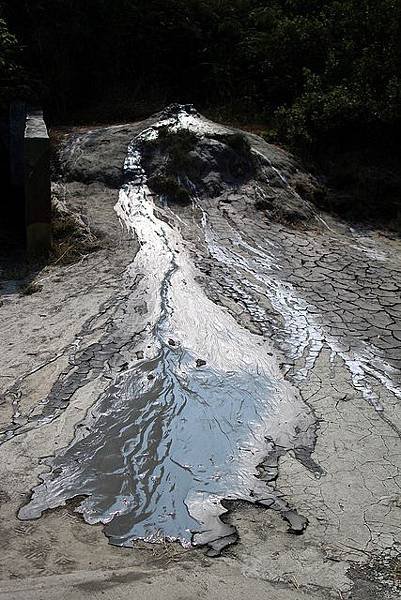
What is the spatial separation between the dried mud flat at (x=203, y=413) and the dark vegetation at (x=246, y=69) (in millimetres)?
2662

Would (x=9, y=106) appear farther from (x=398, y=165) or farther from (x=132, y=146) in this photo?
(x=398, y=165)

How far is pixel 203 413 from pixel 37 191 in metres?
3.71

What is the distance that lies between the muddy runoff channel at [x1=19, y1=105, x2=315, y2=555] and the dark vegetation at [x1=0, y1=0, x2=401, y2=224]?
4.48m

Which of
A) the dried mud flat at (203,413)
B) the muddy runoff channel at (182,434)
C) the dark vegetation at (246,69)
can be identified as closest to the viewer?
the dried mud flat at (203,413)

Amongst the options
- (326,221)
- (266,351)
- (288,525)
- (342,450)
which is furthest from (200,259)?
(288,525)

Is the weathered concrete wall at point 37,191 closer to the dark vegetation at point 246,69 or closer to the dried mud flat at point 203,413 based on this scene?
the dried mud flat at point 203,413

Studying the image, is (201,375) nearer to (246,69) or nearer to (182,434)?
(182,434)

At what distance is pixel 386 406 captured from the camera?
16.6ft

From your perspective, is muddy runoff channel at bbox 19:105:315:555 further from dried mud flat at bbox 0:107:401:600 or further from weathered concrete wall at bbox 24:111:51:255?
weathered concrete wall at bbox 24:111:51:255

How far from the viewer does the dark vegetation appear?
418 inches

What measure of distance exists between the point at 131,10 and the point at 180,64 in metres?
1.36

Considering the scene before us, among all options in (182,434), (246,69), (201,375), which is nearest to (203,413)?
(182,434)

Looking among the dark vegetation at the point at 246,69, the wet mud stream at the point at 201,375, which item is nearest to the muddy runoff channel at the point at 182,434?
the wet mud stream at the point at 201,375

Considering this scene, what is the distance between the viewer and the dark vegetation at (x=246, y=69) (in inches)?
418
